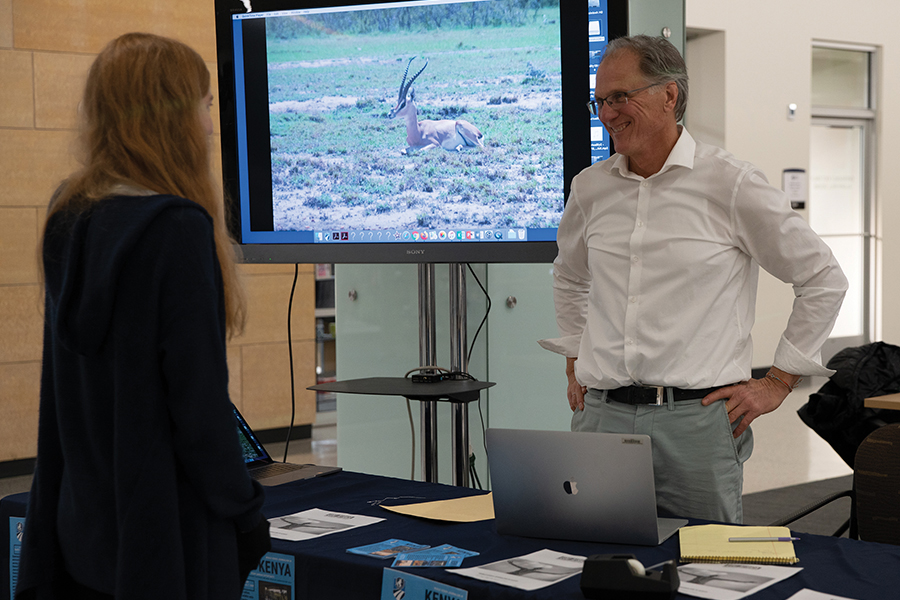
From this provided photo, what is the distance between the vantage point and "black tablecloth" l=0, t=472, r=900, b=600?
1.36 meters

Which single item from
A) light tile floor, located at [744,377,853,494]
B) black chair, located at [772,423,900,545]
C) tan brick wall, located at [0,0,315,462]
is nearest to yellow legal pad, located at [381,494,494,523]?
black chair, located at [772,423,900,545]

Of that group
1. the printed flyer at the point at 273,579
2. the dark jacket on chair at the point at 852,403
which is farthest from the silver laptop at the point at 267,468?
the dark jacket on chair at the point at 852,403

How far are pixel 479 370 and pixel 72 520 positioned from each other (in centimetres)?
231

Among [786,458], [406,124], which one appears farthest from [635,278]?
[786,458]

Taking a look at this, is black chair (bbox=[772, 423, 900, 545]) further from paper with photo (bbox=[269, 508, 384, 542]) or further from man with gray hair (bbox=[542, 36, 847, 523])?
paper with photo (bbox=[269, 508, 384, 542])

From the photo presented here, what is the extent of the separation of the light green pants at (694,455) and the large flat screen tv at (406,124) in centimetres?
73

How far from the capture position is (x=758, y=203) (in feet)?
6.23

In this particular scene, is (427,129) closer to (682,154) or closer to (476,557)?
(682,154)

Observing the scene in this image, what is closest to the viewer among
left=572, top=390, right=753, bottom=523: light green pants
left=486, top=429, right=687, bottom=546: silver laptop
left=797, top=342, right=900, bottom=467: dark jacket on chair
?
left=486, top=429, right=687, bottom=546: silver laptop

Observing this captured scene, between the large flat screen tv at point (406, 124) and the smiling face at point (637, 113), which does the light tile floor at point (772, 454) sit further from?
the smiling face at point (637, 113)

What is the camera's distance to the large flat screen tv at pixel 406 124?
8.29 feet

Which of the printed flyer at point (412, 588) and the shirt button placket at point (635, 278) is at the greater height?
the shirt button placket at point (635, 278)

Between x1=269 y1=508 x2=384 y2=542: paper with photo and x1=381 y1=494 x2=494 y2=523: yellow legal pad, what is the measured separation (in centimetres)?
7

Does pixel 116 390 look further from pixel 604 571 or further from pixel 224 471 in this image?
pixel 604 571
